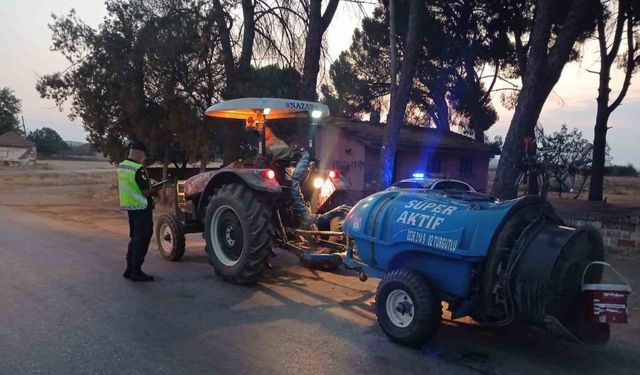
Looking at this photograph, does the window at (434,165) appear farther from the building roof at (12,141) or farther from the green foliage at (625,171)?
the green foliage at (625,171)

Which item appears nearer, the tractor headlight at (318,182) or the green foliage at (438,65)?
the tractor headlight at (318,182)

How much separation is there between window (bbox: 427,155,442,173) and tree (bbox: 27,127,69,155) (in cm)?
5922

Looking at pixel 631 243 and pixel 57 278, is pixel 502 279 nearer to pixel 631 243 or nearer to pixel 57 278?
pixel 57 278

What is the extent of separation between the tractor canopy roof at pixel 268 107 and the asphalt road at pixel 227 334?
2.22 m

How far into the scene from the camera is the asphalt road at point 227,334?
4.21 metres

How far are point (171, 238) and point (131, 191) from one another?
1543mm

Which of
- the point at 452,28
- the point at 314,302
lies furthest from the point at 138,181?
the point at 452,28

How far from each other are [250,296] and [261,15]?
488 inches

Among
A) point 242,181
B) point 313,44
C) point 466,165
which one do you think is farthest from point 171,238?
point 466,165

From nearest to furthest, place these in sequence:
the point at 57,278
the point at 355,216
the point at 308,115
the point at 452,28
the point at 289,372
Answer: the point at 289,372
the point at 355,216
the point at 57,278
the point at 308,115
the point at 452,28

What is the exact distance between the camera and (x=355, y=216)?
18.0ft

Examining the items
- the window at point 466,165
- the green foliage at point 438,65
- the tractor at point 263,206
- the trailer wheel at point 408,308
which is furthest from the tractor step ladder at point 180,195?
the window at point 466,165

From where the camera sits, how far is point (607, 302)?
408cm

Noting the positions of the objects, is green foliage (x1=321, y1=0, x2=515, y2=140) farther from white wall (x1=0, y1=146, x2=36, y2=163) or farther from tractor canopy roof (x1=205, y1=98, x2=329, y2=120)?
white wall (x1=0, y1=146, x2=36, y2=163)
